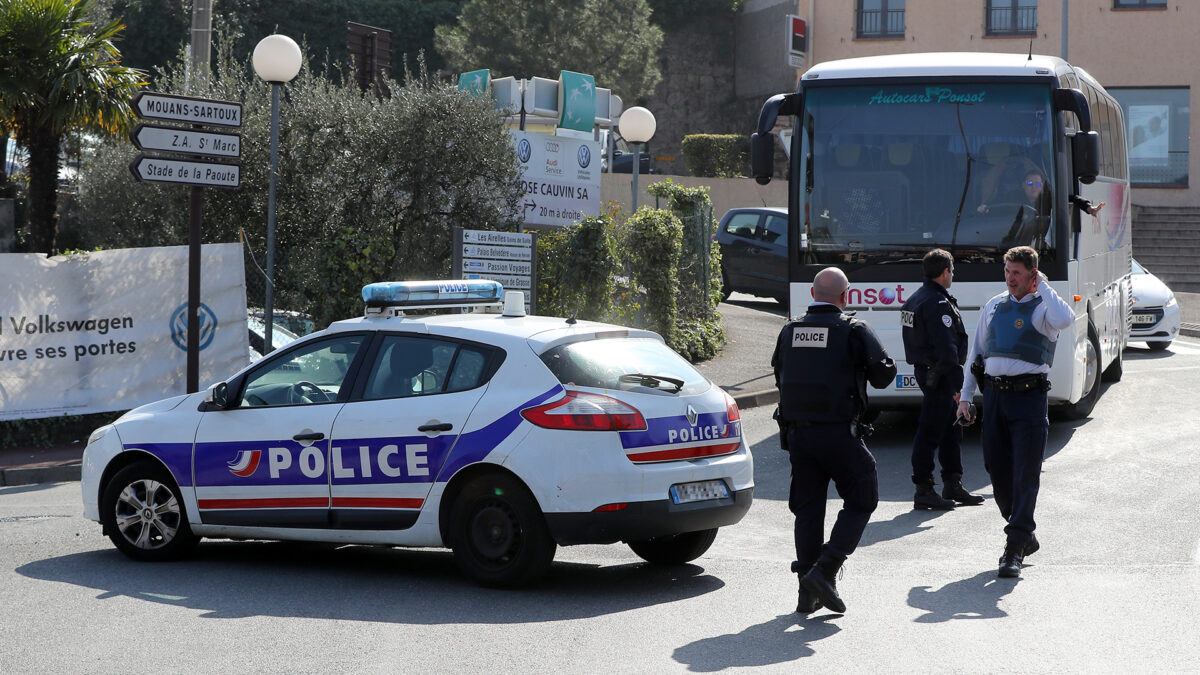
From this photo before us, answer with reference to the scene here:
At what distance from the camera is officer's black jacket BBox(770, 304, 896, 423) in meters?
6.51

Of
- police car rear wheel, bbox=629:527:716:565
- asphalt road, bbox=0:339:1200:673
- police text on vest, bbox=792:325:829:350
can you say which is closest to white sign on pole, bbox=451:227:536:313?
asphalt road, bbox=0:339:1200:673

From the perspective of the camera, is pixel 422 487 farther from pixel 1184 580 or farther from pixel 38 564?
pixel 1184 580

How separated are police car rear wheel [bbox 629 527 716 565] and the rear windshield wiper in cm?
95

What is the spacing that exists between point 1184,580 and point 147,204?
46.7 feet

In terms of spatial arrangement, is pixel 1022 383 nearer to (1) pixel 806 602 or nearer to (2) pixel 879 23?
(1) pixel 806 602

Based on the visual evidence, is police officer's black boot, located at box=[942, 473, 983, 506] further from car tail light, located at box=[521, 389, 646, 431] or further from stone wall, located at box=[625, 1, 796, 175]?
stone wall, located at box=[625, 1, 796, 175]

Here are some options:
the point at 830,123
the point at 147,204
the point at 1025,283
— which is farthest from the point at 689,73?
the point at 1025,283

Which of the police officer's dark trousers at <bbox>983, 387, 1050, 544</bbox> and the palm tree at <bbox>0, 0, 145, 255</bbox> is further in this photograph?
the palm tree at <bbox>0, 0, 145, 255</bbox>

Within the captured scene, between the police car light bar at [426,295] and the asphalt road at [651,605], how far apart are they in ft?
5.00

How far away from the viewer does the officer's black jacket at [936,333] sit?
934 cm

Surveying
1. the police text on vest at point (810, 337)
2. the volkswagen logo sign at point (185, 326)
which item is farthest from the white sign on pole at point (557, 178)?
the police text on vest at point (810, 337)

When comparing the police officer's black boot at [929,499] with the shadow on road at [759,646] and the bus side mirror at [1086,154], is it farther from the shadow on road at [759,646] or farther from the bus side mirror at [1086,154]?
the bus side mirror at [1086,154]

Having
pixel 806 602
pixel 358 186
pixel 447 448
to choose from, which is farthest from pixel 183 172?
pixel 806 602

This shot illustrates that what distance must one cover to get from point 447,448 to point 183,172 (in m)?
6.08
